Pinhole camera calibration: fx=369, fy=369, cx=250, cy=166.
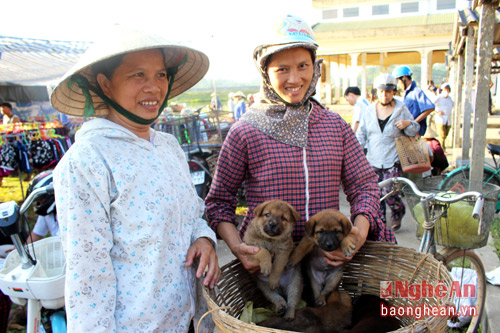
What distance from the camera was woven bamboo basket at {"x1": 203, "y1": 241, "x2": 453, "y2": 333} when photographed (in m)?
2.00

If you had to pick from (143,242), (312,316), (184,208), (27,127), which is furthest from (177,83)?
(27,127)

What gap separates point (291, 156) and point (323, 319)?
3.17 ft

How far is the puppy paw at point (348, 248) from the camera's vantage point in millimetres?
2172

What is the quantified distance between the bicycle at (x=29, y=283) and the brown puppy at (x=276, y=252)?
1397 millimetres

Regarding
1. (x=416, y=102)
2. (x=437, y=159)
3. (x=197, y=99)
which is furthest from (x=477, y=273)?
(x=197, y=99)

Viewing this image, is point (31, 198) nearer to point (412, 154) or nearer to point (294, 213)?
point (294, 213)

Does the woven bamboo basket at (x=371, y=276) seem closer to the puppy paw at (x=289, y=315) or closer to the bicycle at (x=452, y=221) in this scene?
the puppy paw at (x=289, y=315)

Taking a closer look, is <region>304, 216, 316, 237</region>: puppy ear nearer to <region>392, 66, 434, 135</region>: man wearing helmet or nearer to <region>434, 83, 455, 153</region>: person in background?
<region>392, 66, 434, 135</region>: man wearing helmet

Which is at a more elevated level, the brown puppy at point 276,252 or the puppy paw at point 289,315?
the brown puppy at point 276,252

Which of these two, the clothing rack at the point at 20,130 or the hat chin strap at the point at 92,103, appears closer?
the hat chin strap at the point at 92,103

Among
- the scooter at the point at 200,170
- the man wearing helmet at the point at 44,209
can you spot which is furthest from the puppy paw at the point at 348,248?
the scooter at the point at 200,170

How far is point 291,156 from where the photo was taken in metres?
2.23

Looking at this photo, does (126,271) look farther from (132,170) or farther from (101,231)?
(132,170)

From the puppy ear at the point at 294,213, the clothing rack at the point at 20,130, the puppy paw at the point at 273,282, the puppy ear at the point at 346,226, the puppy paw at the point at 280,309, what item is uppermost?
the clothing rack at the point at 20,130
